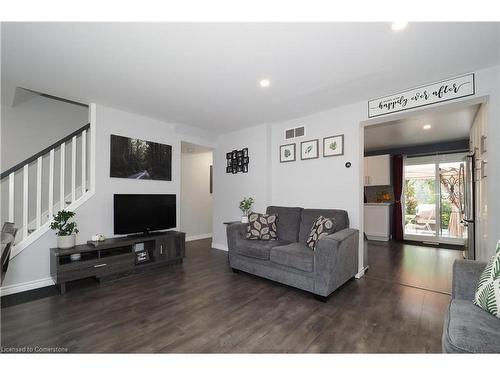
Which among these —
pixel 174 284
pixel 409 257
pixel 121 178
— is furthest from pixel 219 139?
pixel 409 257

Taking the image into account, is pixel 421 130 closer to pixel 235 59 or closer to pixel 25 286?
pixel 235 59

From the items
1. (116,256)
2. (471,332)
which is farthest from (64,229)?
(471,332)

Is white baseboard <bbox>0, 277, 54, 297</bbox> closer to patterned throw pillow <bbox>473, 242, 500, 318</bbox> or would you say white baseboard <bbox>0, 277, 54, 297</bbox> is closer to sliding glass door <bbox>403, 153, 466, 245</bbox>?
patterned throw pillow <bbox>473, 242, 500, 318</bbox>

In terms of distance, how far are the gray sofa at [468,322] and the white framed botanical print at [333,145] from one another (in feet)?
6.74

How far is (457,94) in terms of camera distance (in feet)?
7.88

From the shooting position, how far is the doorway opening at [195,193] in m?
5.60

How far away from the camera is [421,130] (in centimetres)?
443

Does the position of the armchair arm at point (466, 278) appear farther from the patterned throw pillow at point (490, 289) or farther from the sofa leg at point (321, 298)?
the sofa leg at point (321, 298)

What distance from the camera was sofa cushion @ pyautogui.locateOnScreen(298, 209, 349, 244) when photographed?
9.88 feet

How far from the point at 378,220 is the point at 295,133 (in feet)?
11.9

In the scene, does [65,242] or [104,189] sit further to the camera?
[104,189]

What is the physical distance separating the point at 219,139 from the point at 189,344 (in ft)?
12.9

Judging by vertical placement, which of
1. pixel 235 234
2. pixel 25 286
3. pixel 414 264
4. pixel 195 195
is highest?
pixel 195 195
